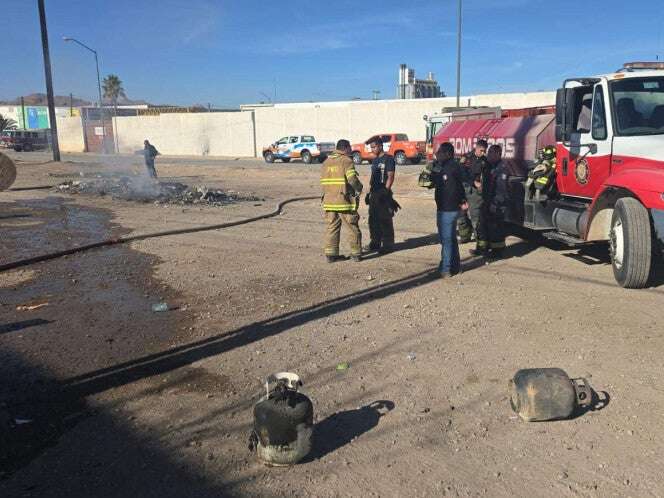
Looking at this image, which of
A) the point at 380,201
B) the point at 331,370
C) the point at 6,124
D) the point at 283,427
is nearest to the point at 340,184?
the point at 380,201

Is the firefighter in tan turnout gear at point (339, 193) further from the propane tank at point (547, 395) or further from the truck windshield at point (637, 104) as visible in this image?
the propane tank at point (547, 395)

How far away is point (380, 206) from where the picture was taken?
8969mm

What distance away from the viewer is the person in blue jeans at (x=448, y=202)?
731cm

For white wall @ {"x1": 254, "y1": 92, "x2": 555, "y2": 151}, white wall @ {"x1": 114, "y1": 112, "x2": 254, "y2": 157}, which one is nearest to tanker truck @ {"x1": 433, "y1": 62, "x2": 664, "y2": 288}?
white wall @ {"x1": 254, "y1": 92, "x2": 555, "y2": 151}

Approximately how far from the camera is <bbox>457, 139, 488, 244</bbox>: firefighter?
8555 mm

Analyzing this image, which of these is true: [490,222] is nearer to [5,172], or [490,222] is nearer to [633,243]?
[633,243]

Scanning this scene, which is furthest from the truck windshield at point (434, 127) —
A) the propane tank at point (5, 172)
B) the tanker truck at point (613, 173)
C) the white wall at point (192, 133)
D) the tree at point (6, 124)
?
the tree at point (6, 124)

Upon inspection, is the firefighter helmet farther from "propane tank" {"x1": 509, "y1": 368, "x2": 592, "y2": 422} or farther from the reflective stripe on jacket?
"propane tank" {"x1": 509, "y1": 368, "x2": 592, "y2": 422}

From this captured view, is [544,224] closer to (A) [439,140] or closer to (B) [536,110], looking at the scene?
(B) [536,110]

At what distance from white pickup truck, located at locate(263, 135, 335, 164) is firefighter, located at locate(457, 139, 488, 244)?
2503 cm

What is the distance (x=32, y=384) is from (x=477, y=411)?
10.9 feet

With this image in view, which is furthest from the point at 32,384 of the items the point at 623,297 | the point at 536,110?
the point at 536,110

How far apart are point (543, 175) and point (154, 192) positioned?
12053 millimetres

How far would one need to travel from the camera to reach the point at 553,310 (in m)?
5.95
